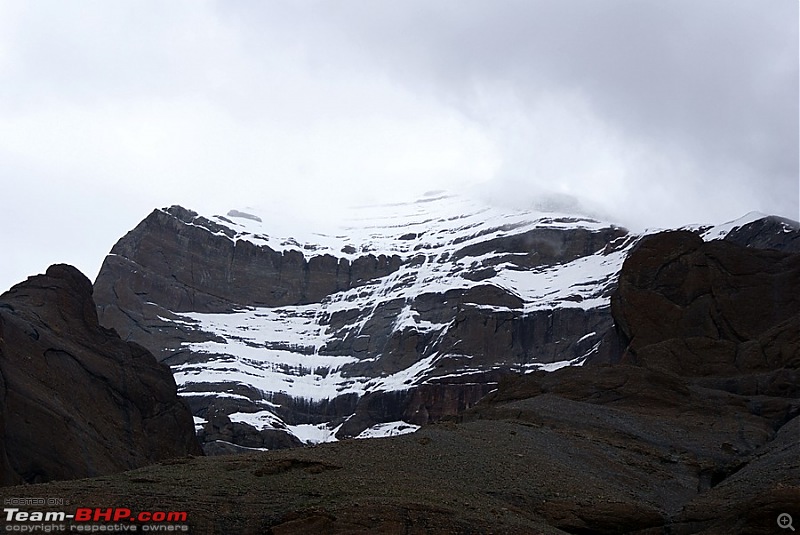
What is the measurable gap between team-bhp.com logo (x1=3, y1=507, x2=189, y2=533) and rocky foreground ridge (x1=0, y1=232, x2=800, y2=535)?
583 mm

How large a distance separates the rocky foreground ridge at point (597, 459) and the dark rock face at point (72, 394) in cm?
1631

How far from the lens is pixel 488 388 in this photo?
14175 centimetres

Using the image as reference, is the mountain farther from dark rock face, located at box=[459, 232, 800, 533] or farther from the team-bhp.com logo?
the team-bhp.com logo

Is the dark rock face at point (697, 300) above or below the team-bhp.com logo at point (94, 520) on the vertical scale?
above

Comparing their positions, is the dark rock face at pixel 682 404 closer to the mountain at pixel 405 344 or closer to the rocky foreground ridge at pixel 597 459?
the rocky foreground ridge at pixel 597 459

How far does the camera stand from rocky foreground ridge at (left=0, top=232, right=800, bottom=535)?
25656 millimetres

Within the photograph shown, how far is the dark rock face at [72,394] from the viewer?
4772cm

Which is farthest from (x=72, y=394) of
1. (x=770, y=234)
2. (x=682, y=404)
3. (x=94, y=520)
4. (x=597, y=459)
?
(x=770, y=234)

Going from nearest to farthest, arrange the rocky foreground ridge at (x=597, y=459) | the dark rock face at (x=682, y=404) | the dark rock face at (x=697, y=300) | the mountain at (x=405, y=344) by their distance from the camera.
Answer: the rocky foreground ridge at (x=597, y=459)
the dark rock face at (x=682, y=404)
the dark rock face at (x=697, y=300)
the mountain at (x=405, y=344)

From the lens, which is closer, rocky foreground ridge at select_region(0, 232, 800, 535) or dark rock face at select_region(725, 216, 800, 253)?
rocky foreground ridge at select_region(0, 232, 800, 535)

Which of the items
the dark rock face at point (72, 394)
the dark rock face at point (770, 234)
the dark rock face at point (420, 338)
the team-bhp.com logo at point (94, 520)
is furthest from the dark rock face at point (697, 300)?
the dark rock face at point (420, 338)

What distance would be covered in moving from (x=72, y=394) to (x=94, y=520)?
3538 centimetres

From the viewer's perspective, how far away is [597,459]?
41.1 meters

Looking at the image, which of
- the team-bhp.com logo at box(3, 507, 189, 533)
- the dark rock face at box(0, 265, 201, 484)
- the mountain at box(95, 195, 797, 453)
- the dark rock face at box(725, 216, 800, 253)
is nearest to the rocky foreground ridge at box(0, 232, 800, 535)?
the team-bhp.com logo at box(3, 507, 189, 533)
